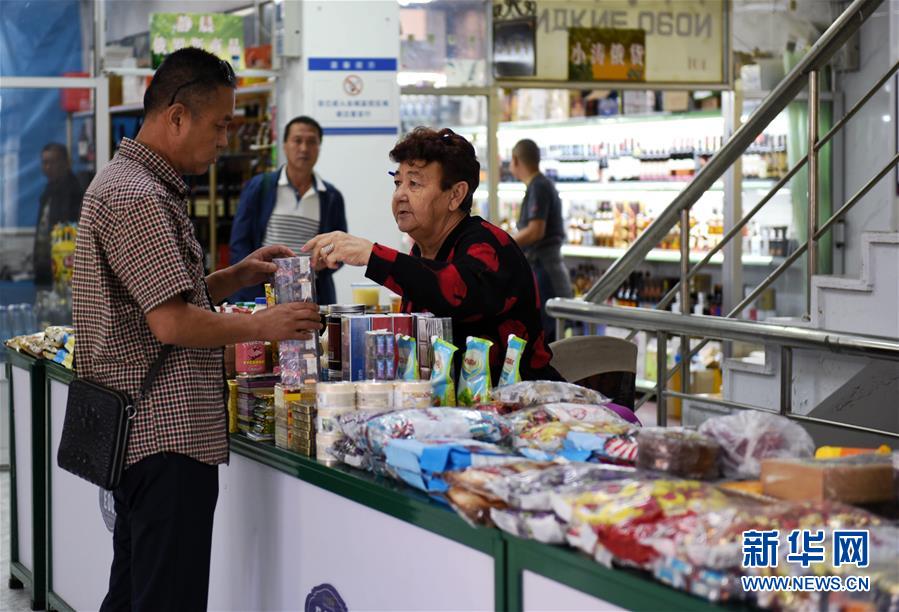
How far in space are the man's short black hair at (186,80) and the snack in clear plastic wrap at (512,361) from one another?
914mm

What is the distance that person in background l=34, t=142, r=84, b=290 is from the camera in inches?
324

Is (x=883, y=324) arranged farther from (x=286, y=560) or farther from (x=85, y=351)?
(x=85, y=351)

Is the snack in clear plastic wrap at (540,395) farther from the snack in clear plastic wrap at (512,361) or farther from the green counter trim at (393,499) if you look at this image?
the green counter trim at (393,499)

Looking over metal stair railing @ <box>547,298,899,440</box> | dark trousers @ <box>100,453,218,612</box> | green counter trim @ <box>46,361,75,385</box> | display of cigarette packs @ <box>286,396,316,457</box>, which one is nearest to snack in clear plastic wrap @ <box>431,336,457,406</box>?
display of cigarette packs @ <box>286,396,316,457</box>

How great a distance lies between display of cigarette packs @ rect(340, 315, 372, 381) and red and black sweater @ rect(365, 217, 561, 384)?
0.49ft

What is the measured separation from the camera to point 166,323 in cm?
259

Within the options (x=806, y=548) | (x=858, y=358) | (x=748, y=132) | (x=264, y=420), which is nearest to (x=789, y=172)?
(x=748, y=132)

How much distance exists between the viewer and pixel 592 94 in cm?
1048

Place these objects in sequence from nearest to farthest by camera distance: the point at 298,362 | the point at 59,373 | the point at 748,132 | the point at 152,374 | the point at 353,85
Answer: the point at 152,374
the point at 298,362
the point at 59,373
the point at 748,132
the point at 353,85

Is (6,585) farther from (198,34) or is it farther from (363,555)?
(198,34)

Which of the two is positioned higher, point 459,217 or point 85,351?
point 459,217

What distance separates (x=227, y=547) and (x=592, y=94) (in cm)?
782

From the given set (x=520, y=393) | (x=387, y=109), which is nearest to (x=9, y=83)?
(x=387, y=109)

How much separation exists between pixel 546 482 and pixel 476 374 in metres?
0.83
